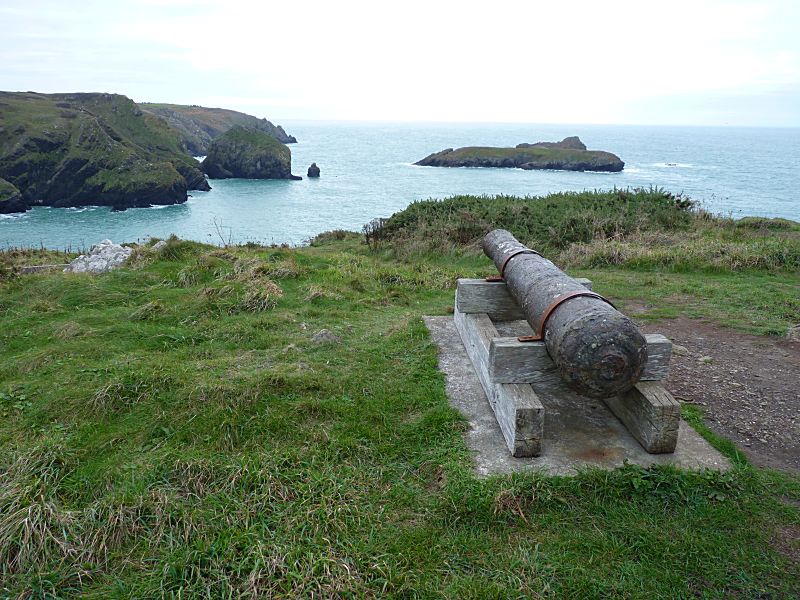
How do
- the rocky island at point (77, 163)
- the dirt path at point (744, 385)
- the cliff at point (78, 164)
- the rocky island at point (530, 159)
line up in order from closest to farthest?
the dirt path at point (744, 385)
the rocky island at point (77, 163)
the cliff at point (78, 164)
the rocky island at point (530, 159)

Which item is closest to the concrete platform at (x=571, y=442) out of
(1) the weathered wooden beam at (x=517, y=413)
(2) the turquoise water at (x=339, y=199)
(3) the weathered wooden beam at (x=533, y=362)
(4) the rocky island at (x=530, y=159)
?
(1) the weathered wooden beam at (x=517, y=413)

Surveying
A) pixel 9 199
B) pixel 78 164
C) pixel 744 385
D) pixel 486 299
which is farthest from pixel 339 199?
pixel 744 385

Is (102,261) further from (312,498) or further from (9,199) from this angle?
(9,199)

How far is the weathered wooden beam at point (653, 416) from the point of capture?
12.7ft

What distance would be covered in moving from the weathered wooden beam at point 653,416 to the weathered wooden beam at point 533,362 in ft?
0.47

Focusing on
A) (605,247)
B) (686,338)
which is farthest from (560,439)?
(605,247)

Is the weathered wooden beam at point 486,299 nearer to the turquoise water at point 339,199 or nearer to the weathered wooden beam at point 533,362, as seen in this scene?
the weathered wooden beam at point 533,362

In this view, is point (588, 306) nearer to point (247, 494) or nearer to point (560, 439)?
point (560, 439)

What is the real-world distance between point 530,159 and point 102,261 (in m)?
90.6

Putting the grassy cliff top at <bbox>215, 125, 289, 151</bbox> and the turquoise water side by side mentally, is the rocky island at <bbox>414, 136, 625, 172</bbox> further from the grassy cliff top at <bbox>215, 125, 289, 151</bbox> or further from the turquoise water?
the grassy cliff top at <bbox>215, 125, 289, 151</bbox>

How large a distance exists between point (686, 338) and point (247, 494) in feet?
17.9

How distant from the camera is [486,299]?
6.16 metres

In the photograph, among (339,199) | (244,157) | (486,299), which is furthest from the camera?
(244,157)

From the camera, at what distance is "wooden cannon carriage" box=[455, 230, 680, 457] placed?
373 cm
